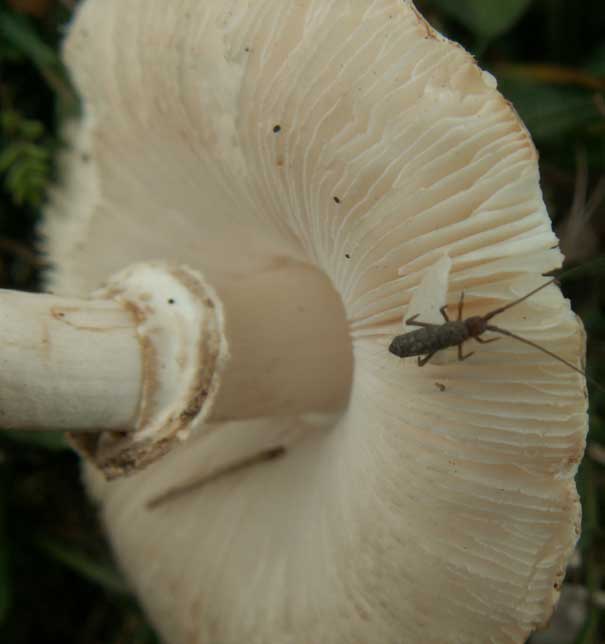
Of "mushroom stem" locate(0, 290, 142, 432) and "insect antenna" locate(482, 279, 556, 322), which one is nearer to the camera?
"insect antenna" locate(482, 279, 556, 322)

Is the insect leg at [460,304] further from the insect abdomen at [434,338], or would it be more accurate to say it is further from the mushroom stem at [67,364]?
the mushroom stem at [67,364]

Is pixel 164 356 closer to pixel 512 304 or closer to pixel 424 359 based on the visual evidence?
pixel 424 359

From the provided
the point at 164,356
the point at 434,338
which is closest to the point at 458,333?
the point at 434,338

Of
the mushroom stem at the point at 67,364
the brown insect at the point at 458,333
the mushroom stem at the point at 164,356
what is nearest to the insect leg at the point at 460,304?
the brown insect at the point at 458,333

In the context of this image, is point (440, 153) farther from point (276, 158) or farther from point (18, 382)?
point (18, 382)

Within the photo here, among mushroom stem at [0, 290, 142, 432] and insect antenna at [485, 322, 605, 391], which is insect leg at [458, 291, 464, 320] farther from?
mushroom stem at [0, 290, 142, 432]

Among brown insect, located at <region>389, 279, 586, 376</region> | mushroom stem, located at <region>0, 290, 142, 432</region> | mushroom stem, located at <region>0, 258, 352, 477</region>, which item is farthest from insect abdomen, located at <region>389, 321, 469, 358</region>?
mushroom stem, located at <region>0, 290, 142, 432</region>

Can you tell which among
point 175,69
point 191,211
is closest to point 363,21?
point 175,69
